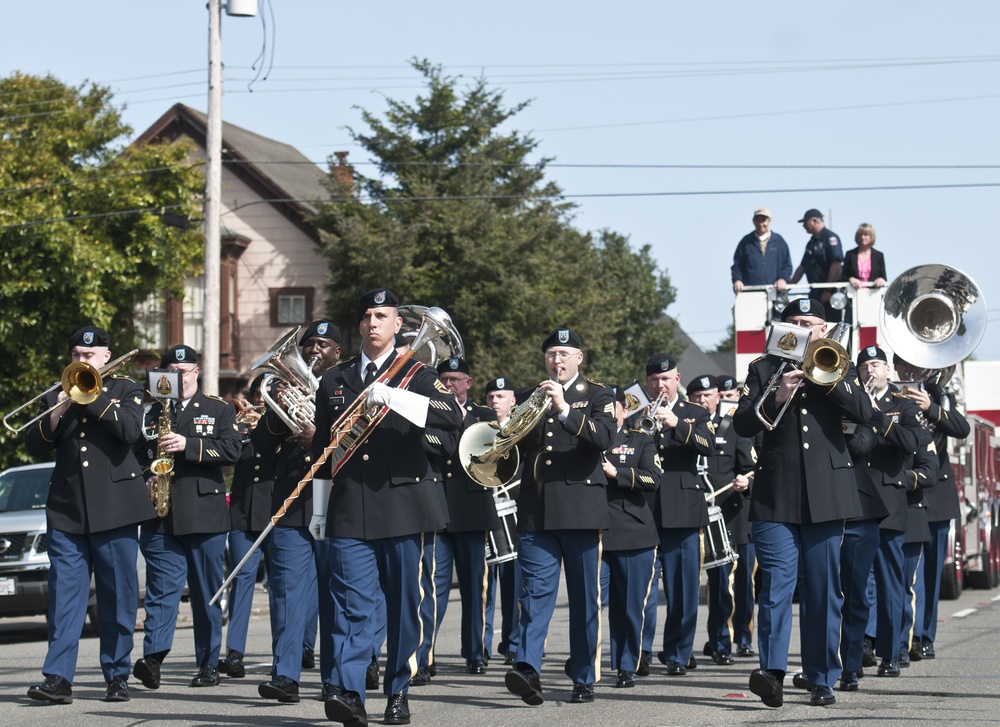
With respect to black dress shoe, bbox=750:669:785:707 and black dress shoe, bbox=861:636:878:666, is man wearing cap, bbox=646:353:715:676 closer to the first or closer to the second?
black dress shoe, bbox=861:636:878:666

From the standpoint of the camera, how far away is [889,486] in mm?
10500

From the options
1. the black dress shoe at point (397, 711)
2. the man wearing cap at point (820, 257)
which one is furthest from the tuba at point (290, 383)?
the man wearing cap at point (820, 257)

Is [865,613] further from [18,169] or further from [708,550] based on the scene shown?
[18,169]

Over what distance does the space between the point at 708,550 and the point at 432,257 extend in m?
23.4

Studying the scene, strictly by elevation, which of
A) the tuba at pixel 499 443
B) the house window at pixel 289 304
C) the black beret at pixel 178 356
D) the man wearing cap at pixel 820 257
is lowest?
the tuba at pixel 499 443

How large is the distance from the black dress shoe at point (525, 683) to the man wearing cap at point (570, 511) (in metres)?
0.31

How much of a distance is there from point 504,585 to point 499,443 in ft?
12.0

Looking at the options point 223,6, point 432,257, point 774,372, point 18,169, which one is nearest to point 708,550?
point 774,372

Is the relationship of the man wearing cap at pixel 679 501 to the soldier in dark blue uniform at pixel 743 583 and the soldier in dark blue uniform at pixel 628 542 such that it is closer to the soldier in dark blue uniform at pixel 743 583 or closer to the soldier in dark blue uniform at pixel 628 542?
the soldier in dark blue uniform at pixel 628 542

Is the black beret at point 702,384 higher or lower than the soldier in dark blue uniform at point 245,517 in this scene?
higher

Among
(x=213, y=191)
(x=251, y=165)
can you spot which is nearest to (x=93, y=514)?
(x=213, y=191)

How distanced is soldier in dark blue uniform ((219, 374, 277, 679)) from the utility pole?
10.5 m

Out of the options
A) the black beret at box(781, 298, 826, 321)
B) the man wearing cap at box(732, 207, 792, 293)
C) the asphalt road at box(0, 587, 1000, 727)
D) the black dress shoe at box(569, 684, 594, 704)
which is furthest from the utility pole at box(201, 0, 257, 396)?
the black beret at box(781, 298, 826, 321)

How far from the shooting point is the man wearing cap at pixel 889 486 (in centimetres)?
A: 1045
